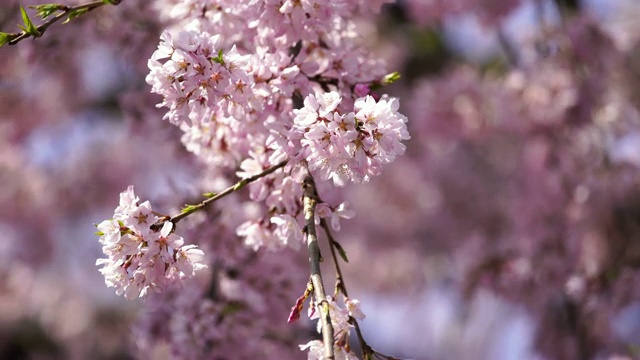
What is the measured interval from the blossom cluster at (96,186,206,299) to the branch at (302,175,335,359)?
271 millimetres

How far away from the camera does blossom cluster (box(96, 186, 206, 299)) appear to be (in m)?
1.74

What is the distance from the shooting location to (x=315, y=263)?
164 centimetres

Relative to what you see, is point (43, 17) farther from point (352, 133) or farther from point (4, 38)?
point (352, 133)

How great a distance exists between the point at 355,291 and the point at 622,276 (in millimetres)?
5467

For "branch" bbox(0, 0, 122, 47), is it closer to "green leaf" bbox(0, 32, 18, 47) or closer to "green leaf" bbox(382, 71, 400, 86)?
"green leaf" bbox(0, 32, 18, 47)

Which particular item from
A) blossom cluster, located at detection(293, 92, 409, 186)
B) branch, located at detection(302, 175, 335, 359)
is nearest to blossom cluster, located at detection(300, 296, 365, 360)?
branch, located at detection(302, 175, 335, 359)

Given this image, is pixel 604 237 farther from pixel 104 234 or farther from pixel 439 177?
pixel 104 234

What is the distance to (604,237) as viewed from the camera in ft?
17.0

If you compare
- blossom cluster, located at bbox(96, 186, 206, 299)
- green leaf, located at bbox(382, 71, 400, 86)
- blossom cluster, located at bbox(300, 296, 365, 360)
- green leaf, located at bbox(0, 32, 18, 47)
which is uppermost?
green leaf, located at bbox(0, 32, 18, 47)

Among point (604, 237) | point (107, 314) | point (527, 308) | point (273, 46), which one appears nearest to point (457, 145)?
point (604, 237)

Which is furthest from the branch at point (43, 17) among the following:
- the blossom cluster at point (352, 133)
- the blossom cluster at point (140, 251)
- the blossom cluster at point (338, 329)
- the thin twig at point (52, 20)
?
the blossom cluster at point (338, 329)

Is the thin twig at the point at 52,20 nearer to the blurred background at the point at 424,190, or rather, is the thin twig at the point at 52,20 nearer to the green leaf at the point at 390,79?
the green leaf at the point at 390,79

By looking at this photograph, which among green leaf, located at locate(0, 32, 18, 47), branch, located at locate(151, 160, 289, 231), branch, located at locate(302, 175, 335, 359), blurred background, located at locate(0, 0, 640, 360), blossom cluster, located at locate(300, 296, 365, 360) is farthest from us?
blurred background, located at locate(0, 0, 640, 360)

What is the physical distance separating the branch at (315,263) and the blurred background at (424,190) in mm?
983
